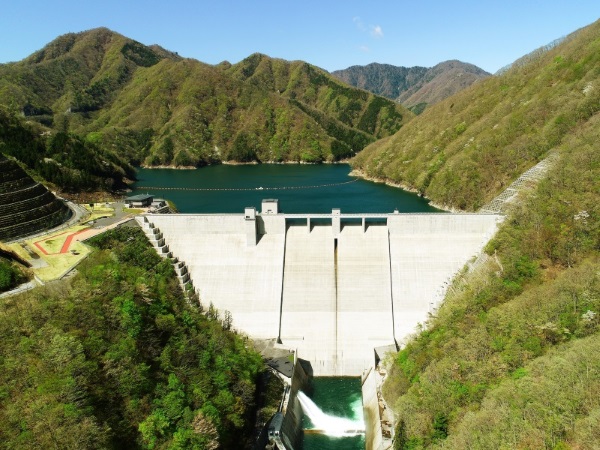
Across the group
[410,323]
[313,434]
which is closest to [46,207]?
[313,434]

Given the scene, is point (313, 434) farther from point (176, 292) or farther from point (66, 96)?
point (66, 96)

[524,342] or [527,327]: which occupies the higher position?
[527,327]

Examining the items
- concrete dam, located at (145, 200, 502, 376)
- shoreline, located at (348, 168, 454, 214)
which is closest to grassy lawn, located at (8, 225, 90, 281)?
concrete dam, located at (145, 200, 502, 376)

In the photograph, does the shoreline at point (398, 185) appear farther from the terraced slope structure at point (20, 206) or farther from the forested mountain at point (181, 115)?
the terraced slope structure at point (20, 206)

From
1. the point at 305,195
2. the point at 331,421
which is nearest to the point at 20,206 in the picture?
the point at 331,421

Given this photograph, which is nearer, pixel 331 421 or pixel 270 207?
pixel 331 421

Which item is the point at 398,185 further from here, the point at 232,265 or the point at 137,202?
the point at 232,265
